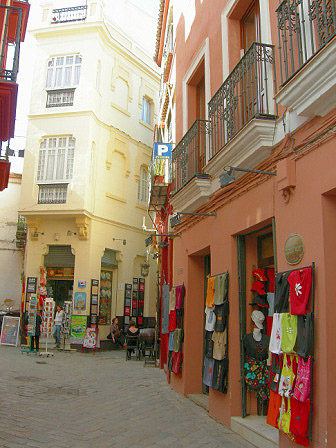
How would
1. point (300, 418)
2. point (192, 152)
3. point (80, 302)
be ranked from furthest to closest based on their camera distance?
point (80, 302), point (192, 152), point (300, 418)

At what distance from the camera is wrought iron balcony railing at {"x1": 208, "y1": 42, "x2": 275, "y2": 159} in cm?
624

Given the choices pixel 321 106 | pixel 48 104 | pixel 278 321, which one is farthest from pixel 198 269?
pixel 48 104

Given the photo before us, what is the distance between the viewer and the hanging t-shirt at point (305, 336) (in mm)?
4668

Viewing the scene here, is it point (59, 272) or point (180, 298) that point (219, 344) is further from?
point (59, 272)

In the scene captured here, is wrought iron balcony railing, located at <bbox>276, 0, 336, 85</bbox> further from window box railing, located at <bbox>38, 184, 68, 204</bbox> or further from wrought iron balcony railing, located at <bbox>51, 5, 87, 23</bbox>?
wrought iron balcony railing, located at <bbox>51, 5, 87, 23</bbox>

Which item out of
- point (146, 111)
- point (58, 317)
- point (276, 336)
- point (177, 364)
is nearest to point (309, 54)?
point (276, 336)

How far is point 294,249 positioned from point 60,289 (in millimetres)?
16385

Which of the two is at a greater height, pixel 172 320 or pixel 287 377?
pixel 172 320

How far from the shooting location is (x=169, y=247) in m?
13.0

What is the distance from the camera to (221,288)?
7.38 m

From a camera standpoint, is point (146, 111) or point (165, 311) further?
point (146, 111)

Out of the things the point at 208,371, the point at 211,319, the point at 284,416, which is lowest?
the point at 284,416

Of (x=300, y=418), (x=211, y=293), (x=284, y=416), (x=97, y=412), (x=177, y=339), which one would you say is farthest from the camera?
(x=177, y=339)

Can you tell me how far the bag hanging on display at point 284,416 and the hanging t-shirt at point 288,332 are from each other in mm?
554
